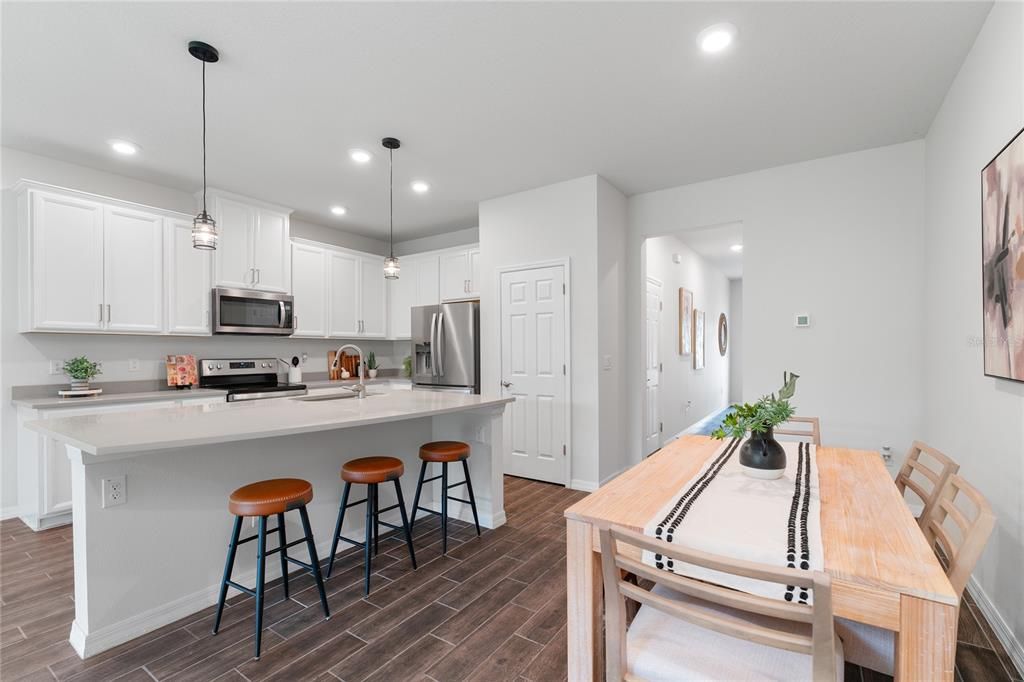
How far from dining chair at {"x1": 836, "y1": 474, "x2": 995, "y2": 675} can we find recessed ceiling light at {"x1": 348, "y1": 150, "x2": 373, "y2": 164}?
3775 millimetres

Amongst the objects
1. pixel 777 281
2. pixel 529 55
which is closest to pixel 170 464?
pixel 529 55

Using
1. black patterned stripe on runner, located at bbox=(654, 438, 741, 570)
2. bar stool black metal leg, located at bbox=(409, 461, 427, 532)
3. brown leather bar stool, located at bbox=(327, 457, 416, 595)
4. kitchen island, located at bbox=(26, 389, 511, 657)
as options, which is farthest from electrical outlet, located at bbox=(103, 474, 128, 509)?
black patterned stripe on runner, located at bbox=(654, 438, 741, 570)

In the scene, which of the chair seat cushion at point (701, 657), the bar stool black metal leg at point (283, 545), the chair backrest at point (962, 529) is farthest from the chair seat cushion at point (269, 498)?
the chair backrest at point (962, 529)

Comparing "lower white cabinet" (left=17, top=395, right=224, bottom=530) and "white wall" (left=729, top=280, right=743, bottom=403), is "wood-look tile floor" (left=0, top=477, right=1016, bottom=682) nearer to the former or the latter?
"lower white cabinet" (left=17, top=395, right=224, bottom=530)

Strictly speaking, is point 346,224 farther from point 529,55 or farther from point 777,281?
point 777,281

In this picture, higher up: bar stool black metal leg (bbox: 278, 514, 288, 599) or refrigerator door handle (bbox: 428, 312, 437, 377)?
refrigerator door handle (bbox: 428, 312, 437, 377)

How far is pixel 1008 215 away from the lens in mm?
1859

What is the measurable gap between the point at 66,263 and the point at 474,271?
343 cm

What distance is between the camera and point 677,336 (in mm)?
6371

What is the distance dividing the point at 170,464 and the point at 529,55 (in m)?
2.64

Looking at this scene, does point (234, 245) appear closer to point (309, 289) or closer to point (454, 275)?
point (309, 289)

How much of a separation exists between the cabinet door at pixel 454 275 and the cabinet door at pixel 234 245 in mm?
1992

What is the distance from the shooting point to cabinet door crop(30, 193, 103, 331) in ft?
11.0

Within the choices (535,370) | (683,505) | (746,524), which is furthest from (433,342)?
(746,524)
